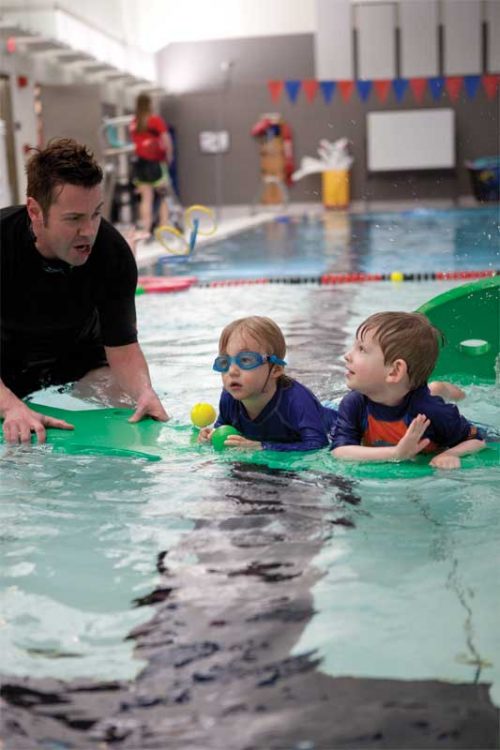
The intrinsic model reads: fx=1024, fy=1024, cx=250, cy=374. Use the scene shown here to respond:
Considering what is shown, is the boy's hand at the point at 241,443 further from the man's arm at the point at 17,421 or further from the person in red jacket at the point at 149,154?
the person in red jacket at the point at 149,154

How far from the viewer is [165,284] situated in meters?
8.69

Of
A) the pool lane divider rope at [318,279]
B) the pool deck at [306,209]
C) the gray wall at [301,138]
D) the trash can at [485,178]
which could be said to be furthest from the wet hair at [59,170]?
the gray wall at [301,138]

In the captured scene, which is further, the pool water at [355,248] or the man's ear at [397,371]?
the pool water at [355,248]

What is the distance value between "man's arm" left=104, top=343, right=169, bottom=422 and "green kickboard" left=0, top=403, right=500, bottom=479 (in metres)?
0.05

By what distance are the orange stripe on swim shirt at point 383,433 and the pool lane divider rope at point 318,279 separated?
207 inches

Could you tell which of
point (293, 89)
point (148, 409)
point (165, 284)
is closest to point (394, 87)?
point (293, 89)

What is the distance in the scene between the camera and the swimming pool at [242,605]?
1684 millimetres

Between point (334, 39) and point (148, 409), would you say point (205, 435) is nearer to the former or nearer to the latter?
point (148, 409)

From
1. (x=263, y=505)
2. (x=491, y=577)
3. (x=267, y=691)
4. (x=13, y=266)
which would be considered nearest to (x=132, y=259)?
(x=13, y=266)

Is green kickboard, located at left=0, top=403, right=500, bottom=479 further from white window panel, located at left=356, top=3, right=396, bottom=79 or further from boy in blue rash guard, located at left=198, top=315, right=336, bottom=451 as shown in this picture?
white window panel, located at left=356, top=3, right=396, bottom=79

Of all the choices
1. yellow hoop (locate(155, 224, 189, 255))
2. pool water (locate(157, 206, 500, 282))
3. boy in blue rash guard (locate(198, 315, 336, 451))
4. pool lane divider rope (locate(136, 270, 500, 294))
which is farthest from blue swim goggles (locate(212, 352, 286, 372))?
yellow hoop (locate(155, 224, 189, 255))

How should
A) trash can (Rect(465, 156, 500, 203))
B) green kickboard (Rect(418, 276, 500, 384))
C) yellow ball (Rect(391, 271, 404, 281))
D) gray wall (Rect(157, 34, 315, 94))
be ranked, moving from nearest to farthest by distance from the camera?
green kickboard (Rect(418, 276, 500, 384))
yellow ball (Rect(391, 271, 404, 281))
trash can (Rect(465, 156, 500, 203))
gray wall (Rect(157, 34, 315, 94))

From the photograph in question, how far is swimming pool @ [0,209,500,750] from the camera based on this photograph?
5.52ft

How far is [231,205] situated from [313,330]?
16131 mm
